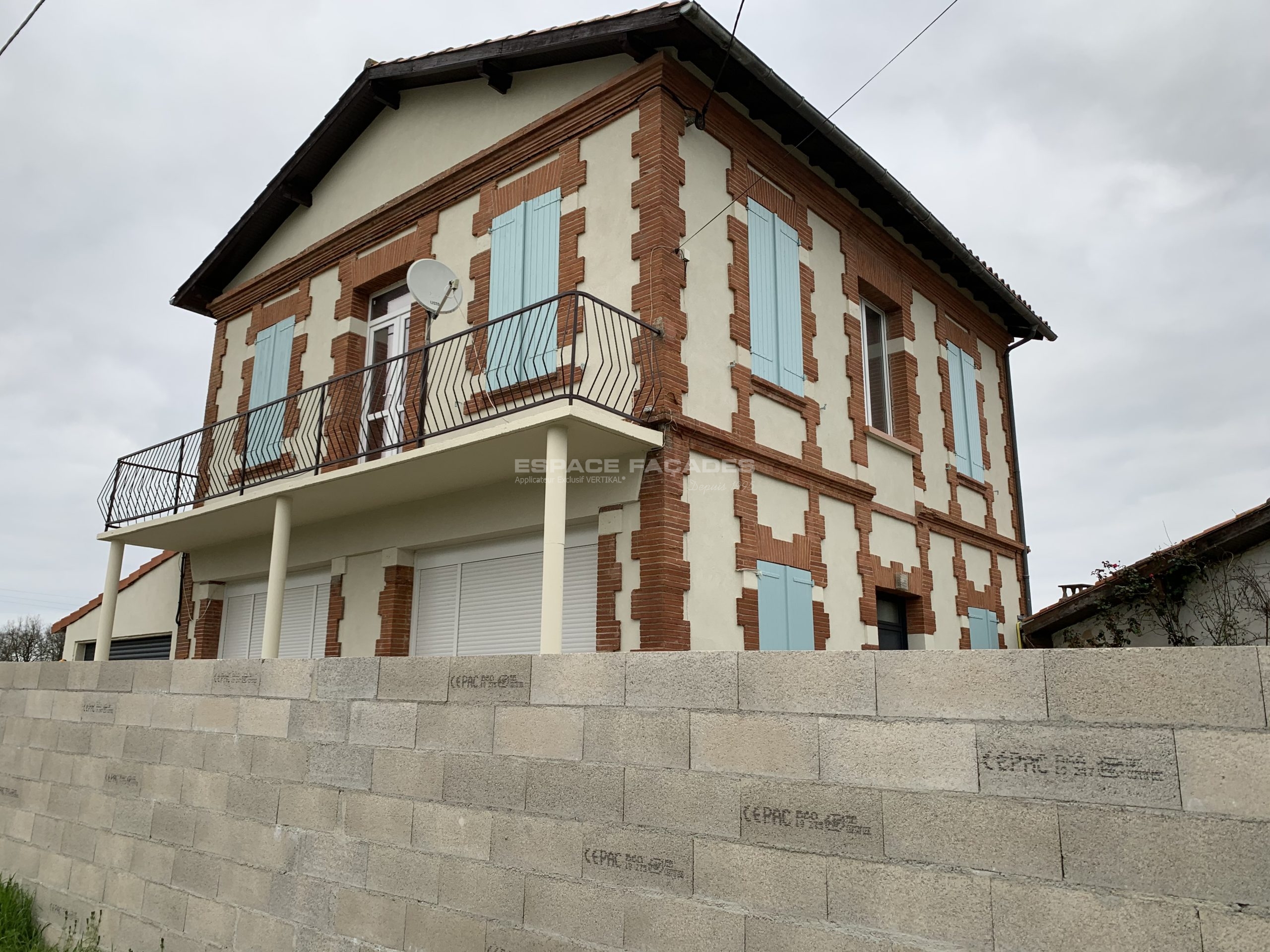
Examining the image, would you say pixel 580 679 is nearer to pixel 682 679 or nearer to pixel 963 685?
pixel 682 679

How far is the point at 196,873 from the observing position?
554 cm

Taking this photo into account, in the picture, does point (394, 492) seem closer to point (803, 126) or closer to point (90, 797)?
point (90, 797)

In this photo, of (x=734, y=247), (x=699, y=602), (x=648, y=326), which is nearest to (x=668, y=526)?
(x=699, y=602)

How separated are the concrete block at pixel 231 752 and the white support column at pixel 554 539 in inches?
73.4

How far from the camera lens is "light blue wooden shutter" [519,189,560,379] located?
8.21m

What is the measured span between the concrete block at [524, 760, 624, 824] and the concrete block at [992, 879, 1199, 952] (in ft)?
4.94

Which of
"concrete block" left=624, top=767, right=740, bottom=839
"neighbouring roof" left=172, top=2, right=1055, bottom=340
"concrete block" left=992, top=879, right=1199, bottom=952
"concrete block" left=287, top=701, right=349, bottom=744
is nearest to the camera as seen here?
"concrete block" left=992, top=879, right=1199, bottom=952

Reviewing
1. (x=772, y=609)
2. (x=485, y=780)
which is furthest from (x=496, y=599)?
(x=485, y=780)

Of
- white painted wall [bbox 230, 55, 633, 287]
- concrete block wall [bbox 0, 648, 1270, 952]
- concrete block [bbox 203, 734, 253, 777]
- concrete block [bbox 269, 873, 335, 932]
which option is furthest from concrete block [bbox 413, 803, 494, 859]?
white painted wall [bbox 230, 55, 633, 287]

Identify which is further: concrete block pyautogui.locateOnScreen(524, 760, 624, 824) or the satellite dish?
the satellite dish

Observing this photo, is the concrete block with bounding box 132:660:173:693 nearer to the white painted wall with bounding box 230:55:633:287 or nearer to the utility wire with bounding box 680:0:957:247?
the utility wire with bounding box 680:0:957:247

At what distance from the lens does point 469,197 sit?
961cm

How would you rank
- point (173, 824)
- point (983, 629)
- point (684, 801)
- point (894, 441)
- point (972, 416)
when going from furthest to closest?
point (972, 416) → point (983, 629) → point (894, 441) → point (173, 824) → point (684, 801)

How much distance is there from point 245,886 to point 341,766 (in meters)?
1.03
